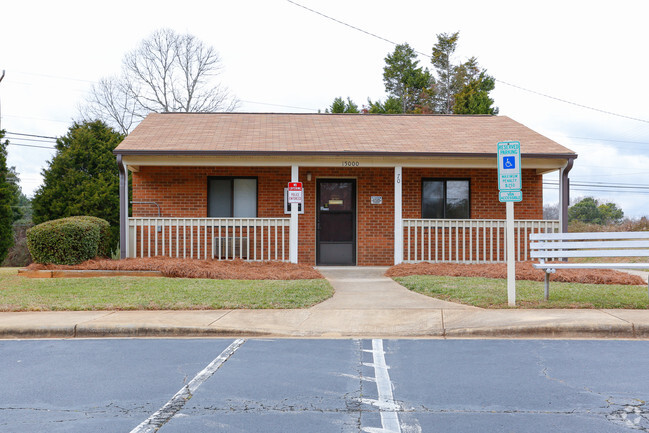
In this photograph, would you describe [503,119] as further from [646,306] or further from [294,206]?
[646,306]

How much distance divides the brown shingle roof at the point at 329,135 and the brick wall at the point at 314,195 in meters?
0.87

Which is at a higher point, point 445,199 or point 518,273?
point 445,199

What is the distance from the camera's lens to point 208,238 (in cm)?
1409

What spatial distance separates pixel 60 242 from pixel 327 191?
21.9 feet

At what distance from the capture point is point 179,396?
4555 mm

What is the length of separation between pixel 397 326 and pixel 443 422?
3.34 metres

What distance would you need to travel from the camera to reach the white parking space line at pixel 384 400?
384 cm

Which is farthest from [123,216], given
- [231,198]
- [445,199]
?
[445,199]

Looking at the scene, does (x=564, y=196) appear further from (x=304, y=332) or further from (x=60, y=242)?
(x=60, y=242)

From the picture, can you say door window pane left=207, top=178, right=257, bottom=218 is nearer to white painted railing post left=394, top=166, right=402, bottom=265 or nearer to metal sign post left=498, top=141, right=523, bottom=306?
white painted railing post left=394, top=166, right=402, bottom=265

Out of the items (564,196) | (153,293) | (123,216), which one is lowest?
(153,293)

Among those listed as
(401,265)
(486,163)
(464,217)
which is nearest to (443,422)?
(401,265)

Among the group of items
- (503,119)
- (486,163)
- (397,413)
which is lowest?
(397,413)

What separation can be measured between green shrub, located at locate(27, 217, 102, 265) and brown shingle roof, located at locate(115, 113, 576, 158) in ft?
6.90
